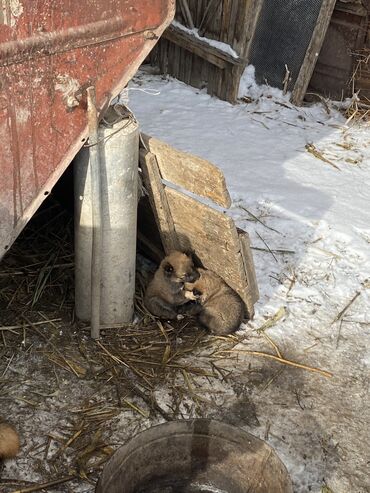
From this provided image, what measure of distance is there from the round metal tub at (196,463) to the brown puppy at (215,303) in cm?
145

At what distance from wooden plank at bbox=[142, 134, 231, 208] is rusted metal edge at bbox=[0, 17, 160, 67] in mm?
815

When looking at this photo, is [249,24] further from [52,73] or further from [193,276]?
[52,73]

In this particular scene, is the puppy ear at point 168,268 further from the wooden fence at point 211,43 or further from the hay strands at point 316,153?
the wooden fence at point 211,43

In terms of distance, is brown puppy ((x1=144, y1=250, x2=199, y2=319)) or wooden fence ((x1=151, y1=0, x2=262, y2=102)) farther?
wooden fence ((x1=151, y1=0, x2=262, y2=102))

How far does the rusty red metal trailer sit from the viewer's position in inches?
159

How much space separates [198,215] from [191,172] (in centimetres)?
36

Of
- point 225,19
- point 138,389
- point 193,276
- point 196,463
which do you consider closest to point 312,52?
point 225,19

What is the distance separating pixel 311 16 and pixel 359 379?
17.9 feet

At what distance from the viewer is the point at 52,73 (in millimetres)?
4266

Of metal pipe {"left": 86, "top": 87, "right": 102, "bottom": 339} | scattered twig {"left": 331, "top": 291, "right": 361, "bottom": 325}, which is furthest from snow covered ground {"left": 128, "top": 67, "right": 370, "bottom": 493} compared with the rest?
metal pipe {"left": 86, "top": 87, "right": 102, "bottom": 339}

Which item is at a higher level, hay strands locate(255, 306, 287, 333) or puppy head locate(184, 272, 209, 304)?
puppy head locate(184, 272, 209, 304)

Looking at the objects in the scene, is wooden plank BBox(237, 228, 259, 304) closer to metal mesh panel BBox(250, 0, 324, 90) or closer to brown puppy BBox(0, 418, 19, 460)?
→ brown puppy BBox(0, 418, 19, 460)

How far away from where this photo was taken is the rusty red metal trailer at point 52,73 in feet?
13.2

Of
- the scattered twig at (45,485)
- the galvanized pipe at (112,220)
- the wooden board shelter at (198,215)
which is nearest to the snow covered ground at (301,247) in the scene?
the wooden board shelter at (198,215)
